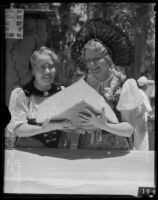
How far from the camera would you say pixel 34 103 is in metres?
2.97

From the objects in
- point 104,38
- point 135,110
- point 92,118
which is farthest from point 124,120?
point 104,38

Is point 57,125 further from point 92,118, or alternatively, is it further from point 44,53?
point 44,53

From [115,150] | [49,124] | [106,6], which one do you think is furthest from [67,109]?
[106,6]

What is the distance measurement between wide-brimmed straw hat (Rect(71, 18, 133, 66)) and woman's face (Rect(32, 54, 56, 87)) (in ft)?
0.52

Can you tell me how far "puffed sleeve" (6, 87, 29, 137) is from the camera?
2.94 m

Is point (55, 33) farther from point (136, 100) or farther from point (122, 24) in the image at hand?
point (136, 100)

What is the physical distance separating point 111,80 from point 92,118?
0.33m

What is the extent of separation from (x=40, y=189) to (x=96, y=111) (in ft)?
1.90

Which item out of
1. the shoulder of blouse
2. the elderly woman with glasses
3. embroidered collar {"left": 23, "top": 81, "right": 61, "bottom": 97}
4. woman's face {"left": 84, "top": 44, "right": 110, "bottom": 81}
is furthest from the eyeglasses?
the shoulder of blouse

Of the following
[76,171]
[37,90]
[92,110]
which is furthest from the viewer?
[37,90]

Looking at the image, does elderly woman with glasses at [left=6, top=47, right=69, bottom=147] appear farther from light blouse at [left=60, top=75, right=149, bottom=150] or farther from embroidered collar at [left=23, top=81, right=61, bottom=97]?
light blouse at [left=60, top=75, right=149, bottom=150]

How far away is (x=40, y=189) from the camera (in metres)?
2.79

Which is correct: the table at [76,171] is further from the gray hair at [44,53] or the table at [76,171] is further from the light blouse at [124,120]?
the gray hair at [44,53]


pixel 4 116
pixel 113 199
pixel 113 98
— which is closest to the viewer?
pixel 4 116
